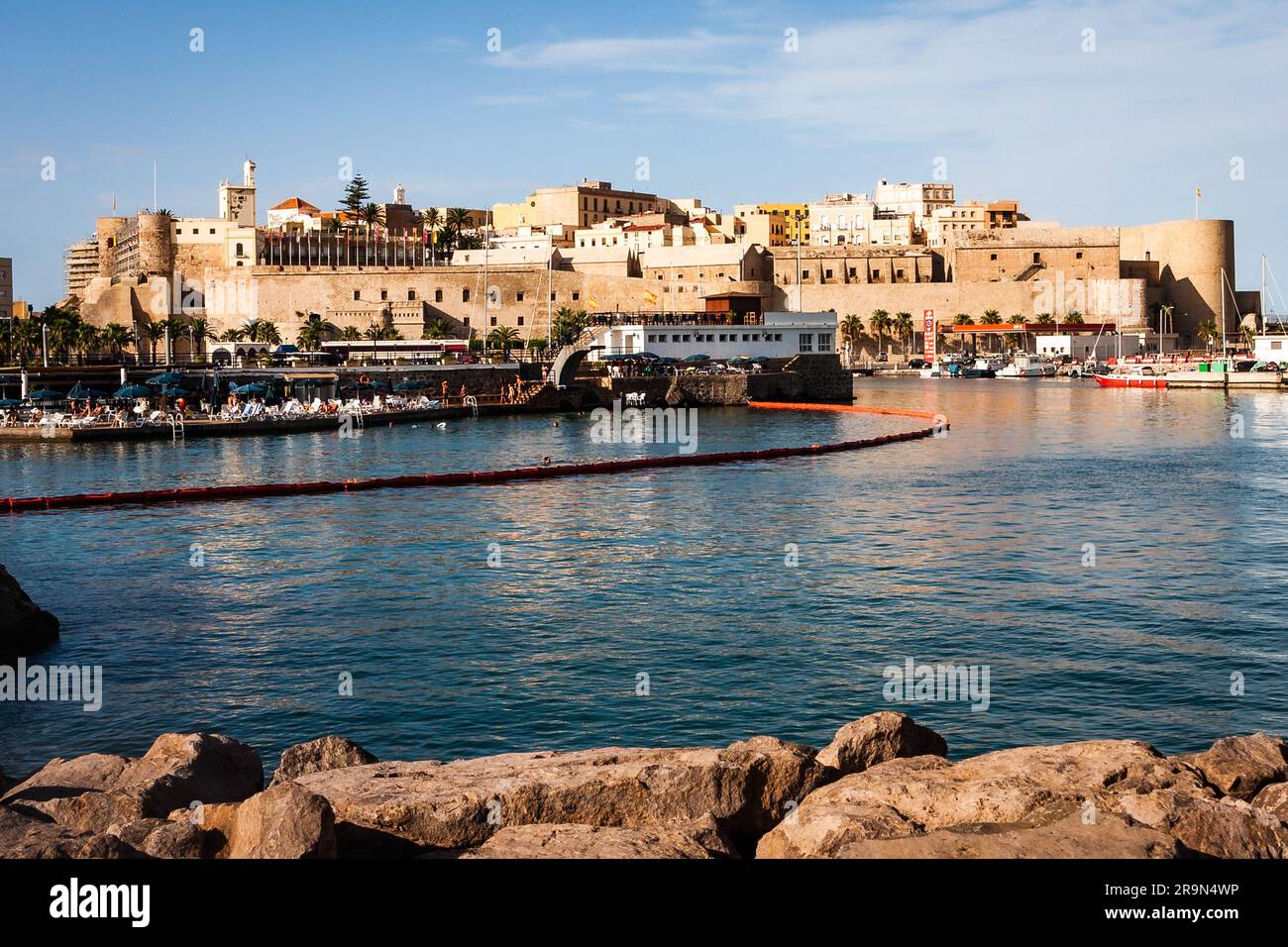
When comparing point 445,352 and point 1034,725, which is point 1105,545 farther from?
point 445,352

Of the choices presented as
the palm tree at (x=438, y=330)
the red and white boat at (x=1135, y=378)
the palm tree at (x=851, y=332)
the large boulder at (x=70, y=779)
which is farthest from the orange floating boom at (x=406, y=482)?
the palm tree at (x=851, y=332)

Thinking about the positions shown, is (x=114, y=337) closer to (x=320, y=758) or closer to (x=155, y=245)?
(x=155, y=245)

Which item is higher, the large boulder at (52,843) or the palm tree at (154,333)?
the palm tree at (154,333)

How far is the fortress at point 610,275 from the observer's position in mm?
109125

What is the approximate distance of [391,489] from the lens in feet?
128

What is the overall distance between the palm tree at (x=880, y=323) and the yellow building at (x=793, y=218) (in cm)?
1507

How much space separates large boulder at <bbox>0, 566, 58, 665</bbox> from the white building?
212ft

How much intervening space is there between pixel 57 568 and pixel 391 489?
13592 millimetres

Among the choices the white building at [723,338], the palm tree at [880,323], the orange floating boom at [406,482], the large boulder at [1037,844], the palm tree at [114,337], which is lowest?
the large boulder at [1037,844]

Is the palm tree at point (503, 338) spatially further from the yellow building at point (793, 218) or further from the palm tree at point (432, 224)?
the yellow building at point (793, 218)

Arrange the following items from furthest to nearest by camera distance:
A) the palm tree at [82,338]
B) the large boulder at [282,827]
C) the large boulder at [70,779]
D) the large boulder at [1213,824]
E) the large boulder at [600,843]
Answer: the palm tree at [82,338]
the large boulder at [70,779]
the large boulder at [1213,824]
the large boulder at [282,827]
the large boulder at [600,843]

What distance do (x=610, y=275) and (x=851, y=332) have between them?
2468 cm

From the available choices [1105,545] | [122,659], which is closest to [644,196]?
[1105,545]

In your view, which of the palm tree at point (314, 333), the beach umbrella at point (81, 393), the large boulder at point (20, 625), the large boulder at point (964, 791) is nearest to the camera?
the large boulder at point (964, 791)
